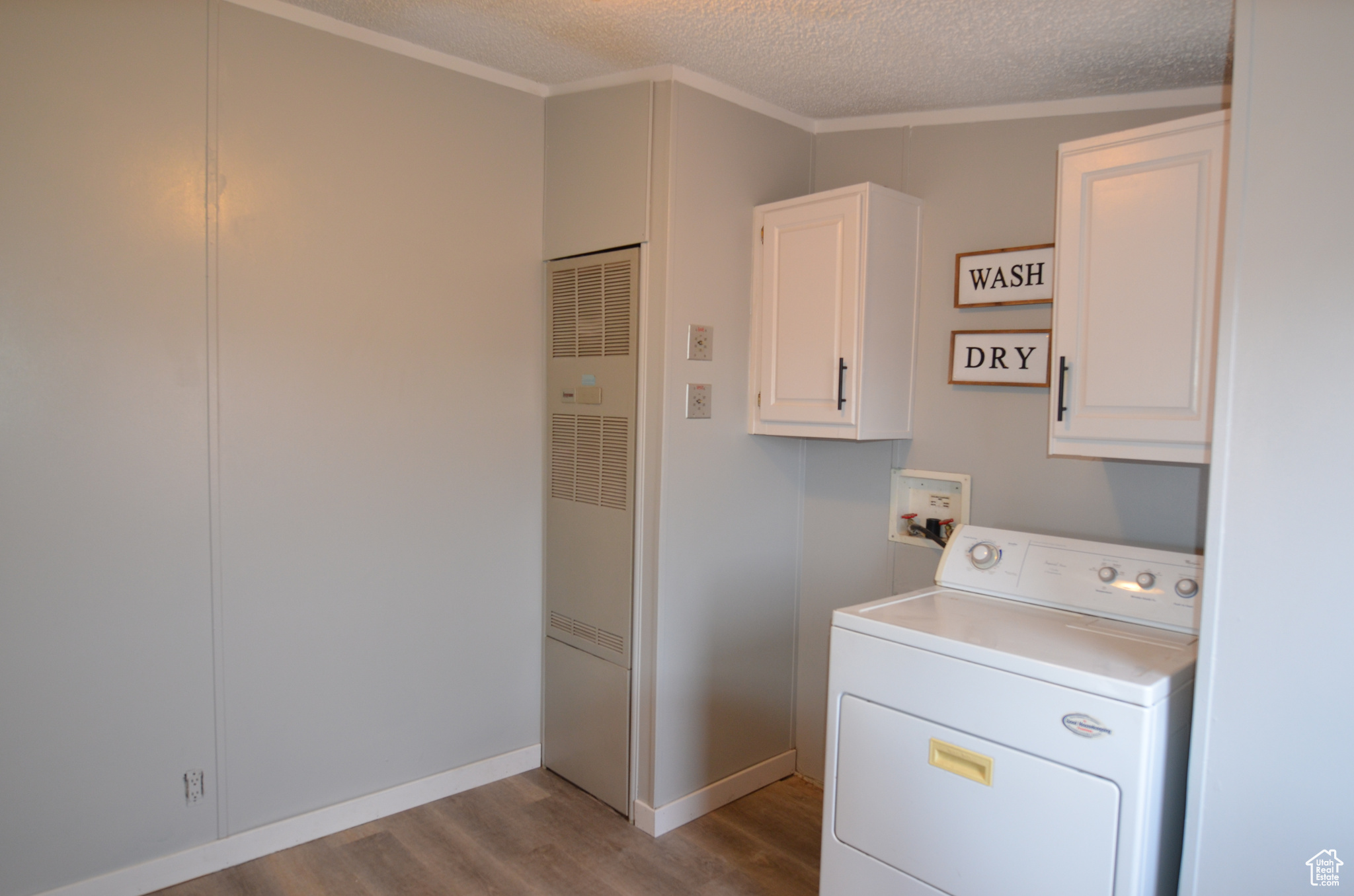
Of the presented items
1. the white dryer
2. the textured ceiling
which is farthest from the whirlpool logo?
the textured ceiling

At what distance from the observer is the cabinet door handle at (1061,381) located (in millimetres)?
2102

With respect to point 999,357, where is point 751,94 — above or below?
above

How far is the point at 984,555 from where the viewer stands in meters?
2.38

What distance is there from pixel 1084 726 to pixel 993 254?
1.54m

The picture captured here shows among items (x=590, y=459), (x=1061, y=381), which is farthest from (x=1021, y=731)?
(x=590, y=459)

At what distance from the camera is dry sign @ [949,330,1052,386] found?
250 centimetres

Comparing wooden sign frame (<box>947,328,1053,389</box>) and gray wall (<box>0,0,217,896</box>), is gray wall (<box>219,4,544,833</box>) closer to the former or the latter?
gray wall (<box>0,0,217,896</box>)

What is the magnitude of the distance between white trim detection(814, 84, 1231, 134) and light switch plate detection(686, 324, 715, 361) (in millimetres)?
969

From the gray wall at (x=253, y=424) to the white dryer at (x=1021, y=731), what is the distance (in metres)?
1.46

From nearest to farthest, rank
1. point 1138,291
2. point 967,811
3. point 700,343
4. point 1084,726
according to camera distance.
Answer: point 1084,726
point 967,811
point 1138,291
point 700,343

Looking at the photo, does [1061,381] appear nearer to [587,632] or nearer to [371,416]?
[587,632]

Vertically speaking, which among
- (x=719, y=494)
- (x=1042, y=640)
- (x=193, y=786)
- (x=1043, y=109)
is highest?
(x=1043, y=109)
